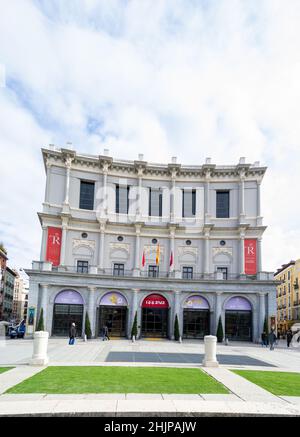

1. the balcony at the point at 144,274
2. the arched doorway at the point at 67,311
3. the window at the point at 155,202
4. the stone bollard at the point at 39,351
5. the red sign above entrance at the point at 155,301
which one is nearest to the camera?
the stone bollard at the point at 39,351

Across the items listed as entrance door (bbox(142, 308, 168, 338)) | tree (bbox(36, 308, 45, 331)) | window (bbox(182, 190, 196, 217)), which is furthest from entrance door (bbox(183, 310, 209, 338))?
tree (bbox(36, 308, 45, 331))

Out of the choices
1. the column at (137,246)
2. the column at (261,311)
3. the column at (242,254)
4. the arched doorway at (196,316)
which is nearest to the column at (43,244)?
the column at (137,246)

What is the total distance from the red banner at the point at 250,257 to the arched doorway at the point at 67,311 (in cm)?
1779

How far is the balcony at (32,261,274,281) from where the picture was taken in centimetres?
3756

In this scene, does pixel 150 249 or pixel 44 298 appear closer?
pixel 44 298

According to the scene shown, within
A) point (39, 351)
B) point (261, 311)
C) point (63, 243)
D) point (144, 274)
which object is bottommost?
point (39, 351)

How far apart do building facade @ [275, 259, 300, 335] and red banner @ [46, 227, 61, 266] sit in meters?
44.7

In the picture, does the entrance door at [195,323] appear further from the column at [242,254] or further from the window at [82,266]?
the window at [82,266]

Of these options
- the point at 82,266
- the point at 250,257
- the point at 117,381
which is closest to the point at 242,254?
the point at 250,257

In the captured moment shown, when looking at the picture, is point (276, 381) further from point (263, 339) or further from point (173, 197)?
point (173, 197)

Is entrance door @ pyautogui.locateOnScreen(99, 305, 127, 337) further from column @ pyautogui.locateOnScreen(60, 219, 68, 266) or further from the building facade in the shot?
the building facade

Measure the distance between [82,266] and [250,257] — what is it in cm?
1805

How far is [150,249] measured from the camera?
141 ft

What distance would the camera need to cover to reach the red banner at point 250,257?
137 feet
